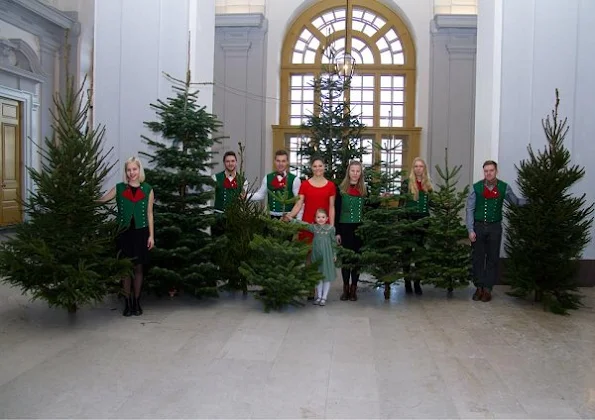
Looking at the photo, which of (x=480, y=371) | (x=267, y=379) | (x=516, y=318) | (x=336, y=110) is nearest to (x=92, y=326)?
(x=267, y=379)

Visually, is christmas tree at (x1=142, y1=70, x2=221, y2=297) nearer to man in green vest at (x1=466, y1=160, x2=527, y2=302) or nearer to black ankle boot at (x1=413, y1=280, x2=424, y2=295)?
black ankle boot at (x1=413, y1=280, x2=424, y2=295)

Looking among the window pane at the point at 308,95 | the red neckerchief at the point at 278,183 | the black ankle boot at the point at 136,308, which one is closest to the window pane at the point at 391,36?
the window pane at the point at 308,95

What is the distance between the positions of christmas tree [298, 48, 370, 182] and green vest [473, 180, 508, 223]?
2618 mm

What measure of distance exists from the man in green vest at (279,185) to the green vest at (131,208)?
1.84 m

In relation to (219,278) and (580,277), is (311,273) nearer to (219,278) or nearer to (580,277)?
(219,278)

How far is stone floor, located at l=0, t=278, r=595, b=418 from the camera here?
14.2ft

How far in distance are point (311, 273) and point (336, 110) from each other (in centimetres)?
408

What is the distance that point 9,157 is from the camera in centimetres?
1568

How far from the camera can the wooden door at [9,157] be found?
15.2 m

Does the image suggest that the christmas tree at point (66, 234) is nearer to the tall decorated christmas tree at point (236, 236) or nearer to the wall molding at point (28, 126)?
the tall decorated christmas tree at point (236, 236)

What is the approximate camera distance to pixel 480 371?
5.21 m

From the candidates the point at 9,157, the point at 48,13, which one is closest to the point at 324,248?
the point at 9,157

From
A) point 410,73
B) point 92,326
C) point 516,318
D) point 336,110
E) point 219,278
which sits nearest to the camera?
point 92,326

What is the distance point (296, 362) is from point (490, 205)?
420 centimetres
